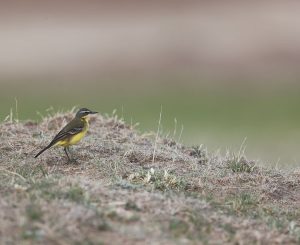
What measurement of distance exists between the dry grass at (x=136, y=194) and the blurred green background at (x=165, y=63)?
6994mm

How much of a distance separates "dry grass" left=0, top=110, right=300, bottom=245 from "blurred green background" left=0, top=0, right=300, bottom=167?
699cm

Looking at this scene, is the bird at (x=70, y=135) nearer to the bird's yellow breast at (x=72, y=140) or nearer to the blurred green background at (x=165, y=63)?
the bird's yellow breast at (x=72, y=140)

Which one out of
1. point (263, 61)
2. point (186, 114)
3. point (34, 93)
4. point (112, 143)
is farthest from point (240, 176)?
point (263, 61)

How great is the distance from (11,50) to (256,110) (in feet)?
38.9

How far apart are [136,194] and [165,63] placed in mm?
22236

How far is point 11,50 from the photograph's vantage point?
31578 mm

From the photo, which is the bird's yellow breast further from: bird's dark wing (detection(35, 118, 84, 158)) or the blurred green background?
the blurred green background

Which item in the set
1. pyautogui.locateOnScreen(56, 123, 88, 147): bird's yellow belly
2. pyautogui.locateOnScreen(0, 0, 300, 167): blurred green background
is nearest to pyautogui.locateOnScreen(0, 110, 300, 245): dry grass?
pyautogui.locateOnScreen(56, 123, 88, 147): bird's yellow belly

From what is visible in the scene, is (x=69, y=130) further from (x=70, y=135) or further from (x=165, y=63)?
(x=165, y=63)

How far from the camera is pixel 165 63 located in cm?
3003

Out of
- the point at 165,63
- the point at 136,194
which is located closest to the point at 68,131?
the point at 136,194

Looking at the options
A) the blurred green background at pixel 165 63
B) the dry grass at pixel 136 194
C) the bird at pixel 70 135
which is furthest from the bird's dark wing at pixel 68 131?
the blurred green background at pixel 165 63

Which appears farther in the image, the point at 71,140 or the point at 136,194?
the point at 71,140

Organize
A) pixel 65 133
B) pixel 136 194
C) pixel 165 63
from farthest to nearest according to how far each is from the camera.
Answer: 1. pixel 165 63
2. pixel 65 133
3. pixel 136 194
